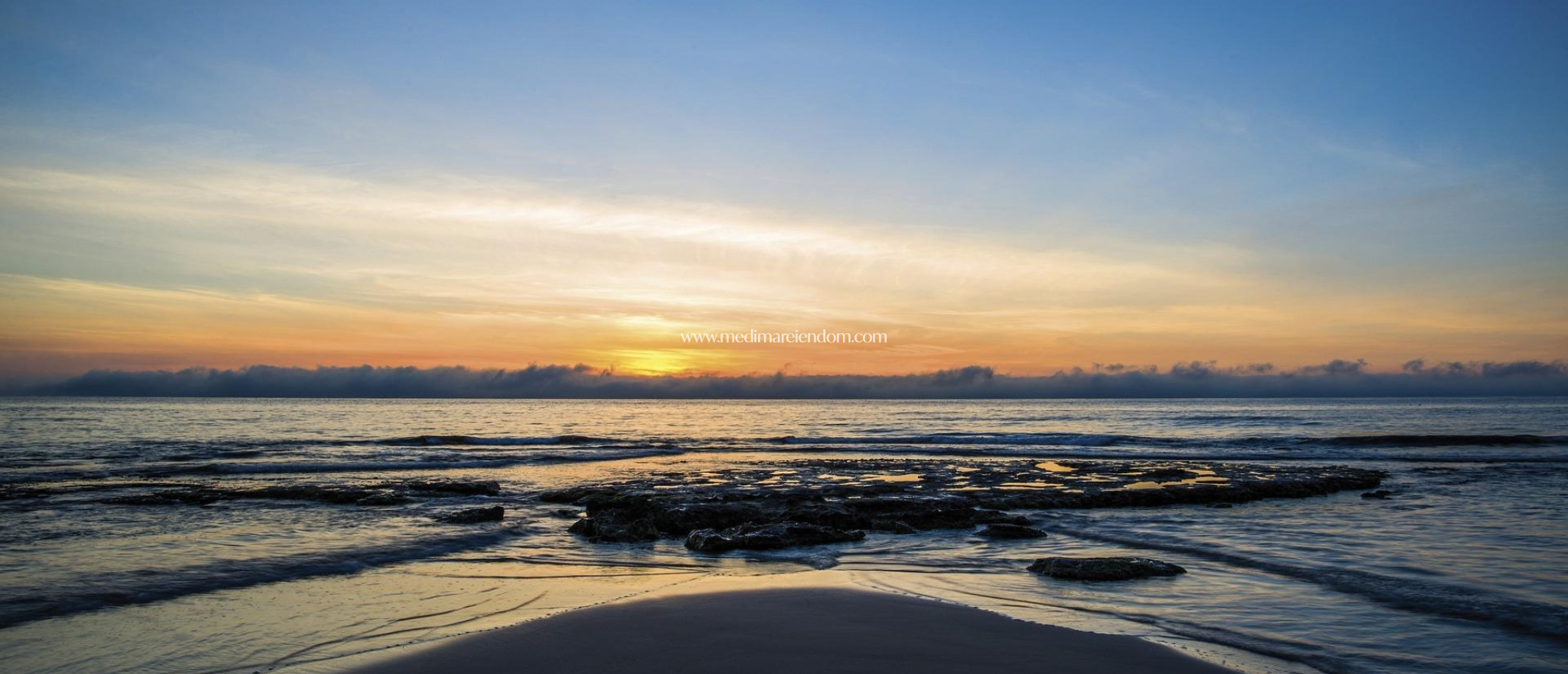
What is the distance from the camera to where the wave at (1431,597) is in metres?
8.15

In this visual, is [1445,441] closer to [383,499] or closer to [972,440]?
[972,440]

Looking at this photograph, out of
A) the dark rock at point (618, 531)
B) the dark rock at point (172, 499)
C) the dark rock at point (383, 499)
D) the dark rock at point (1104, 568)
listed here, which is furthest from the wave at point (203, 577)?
the dark rock at point (172, 499)

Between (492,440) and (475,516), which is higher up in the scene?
(475,516)

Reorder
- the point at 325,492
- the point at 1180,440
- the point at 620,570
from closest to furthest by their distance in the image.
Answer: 1. the point at 620,570
2. the point at 325,492
3. the point at 1180,440

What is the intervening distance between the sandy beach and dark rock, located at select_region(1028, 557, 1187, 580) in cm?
254

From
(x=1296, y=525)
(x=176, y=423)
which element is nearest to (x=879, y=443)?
(x=1296, y=525)

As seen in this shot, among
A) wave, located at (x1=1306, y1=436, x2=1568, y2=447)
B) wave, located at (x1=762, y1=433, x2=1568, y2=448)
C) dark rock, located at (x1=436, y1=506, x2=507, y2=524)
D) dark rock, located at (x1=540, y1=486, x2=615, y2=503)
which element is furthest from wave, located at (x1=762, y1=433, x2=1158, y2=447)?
dark rock, located at (x1=436, y1=506, x2=507, y2=524)

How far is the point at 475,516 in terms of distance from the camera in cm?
1620

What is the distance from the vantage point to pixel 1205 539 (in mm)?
13602

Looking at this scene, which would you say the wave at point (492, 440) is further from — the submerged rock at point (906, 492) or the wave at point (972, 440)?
the submerged rock at point (906, 492)

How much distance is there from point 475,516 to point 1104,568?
39.7 feet

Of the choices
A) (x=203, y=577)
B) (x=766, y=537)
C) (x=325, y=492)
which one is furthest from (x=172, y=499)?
(x=766, y=537)

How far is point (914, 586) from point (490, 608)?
498 centimetres

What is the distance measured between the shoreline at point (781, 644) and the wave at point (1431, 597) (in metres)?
4.02
